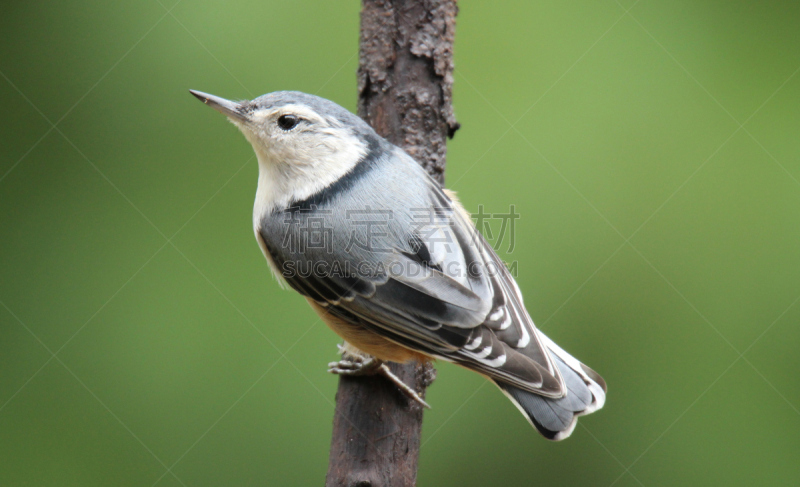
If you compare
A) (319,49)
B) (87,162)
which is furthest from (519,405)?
(87,162)

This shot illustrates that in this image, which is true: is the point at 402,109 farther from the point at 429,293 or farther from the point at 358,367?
the point at 358,367

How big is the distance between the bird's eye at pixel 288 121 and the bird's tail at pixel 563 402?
0.83m

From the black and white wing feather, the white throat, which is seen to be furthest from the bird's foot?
the white throat

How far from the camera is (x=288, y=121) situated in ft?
4.86

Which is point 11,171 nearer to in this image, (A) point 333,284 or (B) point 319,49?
(B) point 319,49

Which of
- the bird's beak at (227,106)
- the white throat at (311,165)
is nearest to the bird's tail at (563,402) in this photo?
the white throat at (311,165)

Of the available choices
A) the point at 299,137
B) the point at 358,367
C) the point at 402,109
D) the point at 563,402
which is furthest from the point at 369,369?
the point at 402,109

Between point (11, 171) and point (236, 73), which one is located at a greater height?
point (236, 73)

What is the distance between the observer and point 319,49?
202cm

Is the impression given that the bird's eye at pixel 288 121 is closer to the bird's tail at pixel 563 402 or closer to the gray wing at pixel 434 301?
the gray wing at pixel 434 301

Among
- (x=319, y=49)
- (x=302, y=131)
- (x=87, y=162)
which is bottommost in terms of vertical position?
(x=87, y=162)

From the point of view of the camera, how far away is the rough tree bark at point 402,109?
1521 millimetres

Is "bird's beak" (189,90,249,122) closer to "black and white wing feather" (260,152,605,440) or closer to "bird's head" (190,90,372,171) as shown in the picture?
"bird's head" (190,90,372,171)

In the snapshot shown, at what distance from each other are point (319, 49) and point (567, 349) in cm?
132
